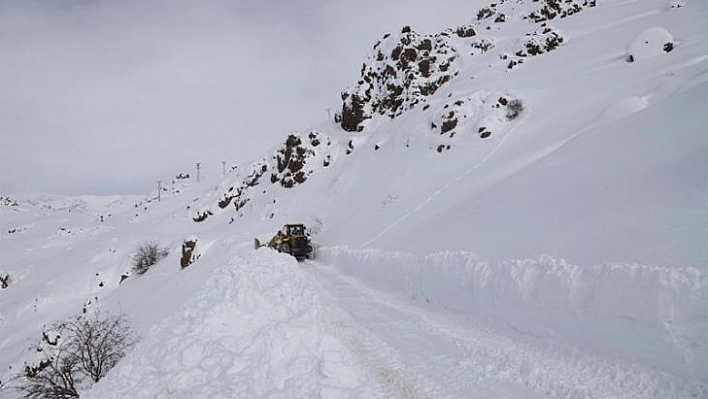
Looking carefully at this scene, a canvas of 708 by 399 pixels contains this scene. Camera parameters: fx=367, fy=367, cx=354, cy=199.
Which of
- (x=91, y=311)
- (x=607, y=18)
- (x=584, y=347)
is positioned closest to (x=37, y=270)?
(x=91, y=311)

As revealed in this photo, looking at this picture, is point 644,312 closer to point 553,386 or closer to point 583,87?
point 553,386

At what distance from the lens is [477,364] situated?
5.84 metres

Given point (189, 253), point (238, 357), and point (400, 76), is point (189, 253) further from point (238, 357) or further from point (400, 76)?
point (400, 76)

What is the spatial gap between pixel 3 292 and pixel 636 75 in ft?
227

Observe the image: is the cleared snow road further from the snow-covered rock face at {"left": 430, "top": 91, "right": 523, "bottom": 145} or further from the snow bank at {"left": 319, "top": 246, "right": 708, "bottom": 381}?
the snow-covered rock face at {"left": 430, "top": 91, "right": 523, "bottom": 145}

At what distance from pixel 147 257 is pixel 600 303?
41.5 meters

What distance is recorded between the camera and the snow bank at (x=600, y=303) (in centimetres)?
451

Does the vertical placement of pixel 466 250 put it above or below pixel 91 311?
above

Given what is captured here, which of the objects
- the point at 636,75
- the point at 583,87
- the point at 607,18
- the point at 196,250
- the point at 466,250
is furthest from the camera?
the point at 607,18

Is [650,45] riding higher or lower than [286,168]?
higher

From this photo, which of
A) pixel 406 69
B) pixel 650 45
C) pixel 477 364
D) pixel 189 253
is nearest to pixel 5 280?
pixel 189 253

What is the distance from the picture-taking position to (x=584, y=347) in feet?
18.6

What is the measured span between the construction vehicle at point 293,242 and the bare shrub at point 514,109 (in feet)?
59.3

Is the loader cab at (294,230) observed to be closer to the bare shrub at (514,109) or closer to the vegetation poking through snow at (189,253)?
the vegetation poking through snow at (189,253)
